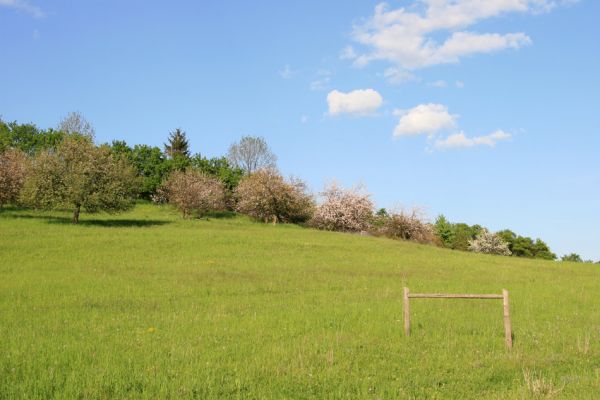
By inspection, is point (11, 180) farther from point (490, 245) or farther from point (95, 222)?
point (490, 245)

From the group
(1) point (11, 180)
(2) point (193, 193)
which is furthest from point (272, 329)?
(2) point (193, 193)

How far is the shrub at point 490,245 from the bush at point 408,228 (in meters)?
22.7

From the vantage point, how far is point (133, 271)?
3266 cm

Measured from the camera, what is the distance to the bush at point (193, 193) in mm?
78625

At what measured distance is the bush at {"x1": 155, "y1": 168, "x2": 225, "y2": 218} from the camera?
3095 inches

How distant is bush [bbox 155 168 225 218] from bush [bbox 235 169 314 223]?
4.50 m

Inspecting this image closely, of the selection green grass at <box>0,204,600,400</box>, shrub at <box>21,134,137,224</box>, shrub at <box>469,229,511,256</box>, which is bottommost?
green grass at <box>0,204,600,400</box>

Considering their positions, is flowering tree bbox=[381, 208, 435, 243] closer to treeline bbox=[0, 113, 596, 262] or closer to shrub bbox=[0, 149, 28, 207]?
treeline bbox=[0, 113, 596, 262]

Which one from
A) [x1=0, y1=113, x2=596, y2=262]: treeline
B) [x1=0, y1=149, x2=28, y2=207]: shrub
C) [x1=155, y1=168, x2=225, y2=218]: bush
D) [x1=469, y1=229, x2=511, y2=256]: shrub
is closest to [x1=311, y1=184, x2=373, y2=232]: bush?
[x1=0, y1=113, x2=596, y2=262]: treeline

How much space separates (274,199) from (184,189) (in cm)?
1325

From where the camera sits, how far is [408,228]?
84312mm

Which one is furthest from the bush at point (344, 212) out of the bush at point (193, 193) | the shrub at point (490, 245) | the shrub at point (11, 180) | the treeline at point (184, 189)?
the shrub at point (11, 180)

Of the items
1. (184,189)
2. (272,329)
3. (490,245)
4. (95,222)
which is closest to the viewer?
(272,329)

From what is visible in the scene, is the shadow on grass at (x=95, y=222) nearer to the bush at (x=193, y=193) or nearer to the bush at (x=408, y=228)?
the bush at (x=193, y=193)
